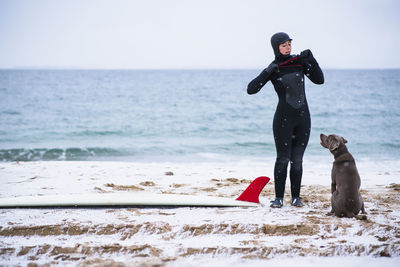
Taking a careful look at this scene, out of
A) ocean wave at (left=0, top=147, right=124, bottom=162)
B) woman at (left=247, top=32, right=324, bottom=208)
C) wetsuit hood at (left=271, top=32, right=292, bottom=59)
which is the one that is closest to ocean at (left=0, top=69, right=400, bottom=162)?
ocean wave at (left=0, top=147, right=124, bottom=162)

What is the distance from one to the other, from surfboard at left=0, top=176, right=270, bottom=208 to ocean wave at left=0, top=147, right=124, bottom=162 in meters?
6.85

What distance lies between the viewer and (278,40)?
12.8 feet

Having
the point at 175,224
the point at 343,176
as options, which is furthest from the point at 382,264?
the point at 175,224

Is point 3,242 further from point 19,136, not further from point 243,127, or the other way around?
point 243,127

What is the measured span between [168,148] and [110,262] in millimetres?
9965

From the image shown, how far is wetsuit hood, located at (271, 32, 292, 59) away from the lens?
3.88 m

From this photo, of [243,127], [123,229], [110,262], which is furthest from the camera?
[243,127]

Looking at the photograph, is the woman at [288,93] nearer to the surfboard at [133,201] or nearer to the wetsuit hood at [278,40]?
the wetsuit hood at [278,40]

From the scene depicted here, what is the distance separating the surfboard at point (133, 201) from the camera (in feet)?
13.2

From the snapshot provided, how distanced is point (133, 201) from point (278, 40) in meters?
2.26

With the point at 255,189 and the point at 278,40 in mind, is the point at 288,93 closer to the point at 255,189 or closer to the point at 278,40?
the point at 278,40

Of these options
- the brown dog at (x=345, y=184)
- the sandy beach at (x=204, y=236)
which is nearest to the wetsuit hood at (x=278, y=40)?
the brown dog at (x=345, y=184)

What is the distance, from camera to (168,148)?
12.7 metres

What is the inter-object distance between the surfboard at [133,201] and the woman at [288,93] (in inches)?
11.6
